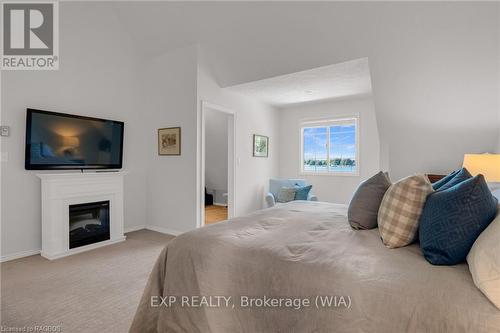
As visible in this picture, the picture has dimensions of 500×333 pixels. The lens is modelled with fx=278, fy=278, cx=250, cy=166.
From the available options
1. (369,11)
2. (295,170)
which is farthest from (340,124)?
(369,11)

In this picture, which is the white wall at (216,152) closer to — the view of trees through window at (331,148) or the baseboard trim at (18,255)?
the view of trees through window at (331,148)

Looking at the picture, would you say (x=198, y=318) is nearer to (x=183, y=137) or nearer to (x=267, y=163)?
(x=183, y=137)

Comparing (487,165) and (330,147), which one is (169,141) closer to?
(330,147)

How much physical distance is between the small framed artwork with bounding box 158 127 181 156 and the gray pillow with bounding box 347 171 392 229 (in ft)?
9.80

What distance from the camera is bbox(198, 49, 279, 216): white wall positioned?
424cm

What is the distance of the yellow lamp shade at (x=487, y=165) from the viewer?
2.58 m

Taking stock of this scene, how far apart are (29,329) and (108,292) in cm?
57

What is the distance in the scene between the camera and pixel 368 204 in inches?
70.0

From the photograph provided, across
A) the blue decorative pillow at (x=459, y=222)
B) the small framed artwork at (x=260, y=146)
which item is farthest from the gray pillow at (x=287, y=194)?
the blue decorative pillow at (x=459, y=222)

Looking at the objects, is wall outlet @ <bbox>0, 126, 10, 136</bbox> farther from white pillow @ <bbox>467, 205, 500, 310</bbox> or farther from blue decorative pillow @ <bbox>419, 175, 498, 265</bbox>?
white pillow @ <bbox>467, 205, 500, 310</bbox>

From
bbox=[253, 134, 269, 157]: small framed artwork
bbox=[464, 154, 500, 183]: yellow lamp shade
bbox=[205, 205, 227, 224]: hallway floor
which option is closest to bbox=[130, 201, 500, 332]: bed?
bbox=[464, 154, 500, 183]: yellow lamp shade

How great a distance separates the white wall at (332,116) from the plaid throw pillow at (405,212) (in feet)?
12.1

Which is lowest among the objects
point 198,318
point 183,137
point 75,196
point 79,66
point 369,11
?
point 198,318

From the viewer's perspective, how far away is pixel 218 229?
1.68m
